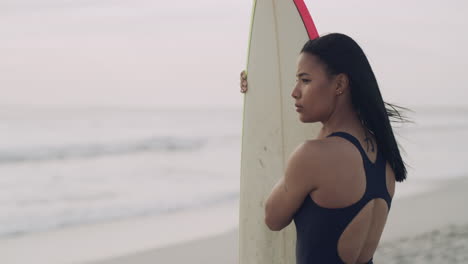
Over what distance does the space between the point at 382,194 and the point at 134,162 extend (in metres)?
11.2

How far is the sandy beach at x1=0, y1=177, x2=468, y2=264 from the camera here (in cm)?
486

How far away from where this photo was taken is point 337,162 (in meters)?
1.53

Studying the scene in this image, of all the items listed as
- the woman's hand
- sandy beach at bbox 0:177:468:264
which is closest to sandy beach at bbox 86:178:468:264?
sandy beach at bbox 0:177:468:264

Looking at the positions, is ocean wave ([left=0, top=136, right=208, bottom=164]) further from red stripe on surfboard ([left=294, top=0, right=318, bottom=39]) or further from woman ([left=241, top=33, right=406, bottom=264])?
woman ([left=241, top=33, right=406, bottom=264])

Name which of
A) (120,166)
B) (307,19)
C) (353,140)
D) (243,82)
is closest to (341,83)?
(353,140)

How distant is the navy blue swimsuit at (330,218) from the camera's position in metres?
1.59

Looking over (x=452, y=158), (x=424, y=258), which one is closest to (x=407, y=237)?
(x=424, y=258)

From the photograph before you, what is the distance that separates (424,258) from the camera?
14.8ft

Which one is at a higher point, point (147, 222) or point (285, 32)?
point (285, 32)

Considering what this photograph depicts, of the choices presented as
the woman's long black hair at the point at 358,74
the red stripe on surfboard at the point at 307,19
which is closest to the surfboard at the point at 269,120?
the red stripe on surfboard at the point at 307,19

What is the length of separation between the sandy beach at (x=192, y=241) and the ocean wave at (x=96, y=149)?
7192 millimetres

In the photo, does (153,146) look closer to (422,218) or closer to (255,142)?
(422,218)

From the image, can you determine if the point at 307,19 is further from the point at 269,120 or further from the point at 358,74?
the point at 358,74

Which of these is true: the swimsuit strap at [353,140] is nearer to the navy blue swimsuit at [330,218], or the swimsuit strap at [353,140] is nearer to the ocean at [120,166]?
the navy blue swimsuit at [330,218]
